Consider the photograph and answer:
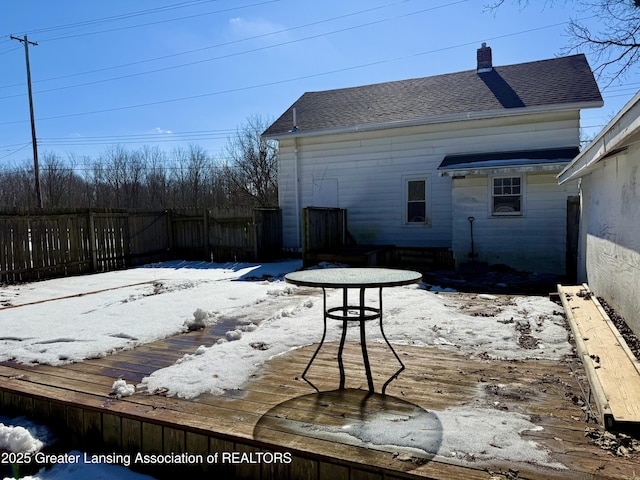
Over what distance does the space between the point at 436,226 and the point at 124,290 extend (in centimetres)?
726

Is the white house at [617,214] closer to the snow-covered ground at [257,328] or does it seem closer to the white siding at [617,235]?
the white siding at [617,235]

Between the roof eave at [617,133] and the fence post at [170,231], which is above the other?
the roof eave at [617,133]

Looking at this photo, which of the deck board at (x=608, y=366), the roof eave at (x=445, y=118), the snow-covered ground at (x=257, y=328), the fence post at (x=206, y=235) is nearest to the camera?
the deck board at (x=608, y=366)

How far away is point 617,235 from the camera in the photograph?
13.2ft

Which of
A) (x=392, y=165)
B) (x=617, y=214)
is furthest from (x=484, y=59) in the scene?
(x=617, y=214)

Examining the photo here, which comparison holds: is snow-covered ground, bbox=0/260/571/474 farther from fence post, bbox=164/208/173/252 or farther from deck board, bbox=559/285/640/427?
fence post, bbox=164/208/173/252

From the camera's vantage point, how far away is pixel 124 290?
23.2 feet

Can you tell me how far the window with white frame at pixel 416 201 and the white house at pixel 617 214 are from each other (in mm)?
4960

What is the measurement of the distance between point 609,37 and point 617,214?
27.3 feet

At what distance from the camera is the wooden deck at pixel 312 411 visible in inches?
71.7

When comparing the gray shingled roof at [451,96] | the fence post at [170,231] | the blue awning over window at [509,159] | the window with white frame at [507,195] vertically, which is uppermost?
the gray shingled roof at [451,96]

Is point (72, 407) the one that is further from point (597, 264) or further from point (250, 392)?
point (597, 264)

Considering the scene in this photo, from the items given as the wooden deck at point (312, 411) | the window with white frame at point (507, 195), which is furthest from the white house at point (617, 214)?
the window with white frame at point (507, 195)

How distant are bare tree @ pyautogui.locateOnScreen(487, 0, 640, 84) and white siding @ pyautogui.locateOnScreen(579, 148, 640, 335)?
592 centimetres
